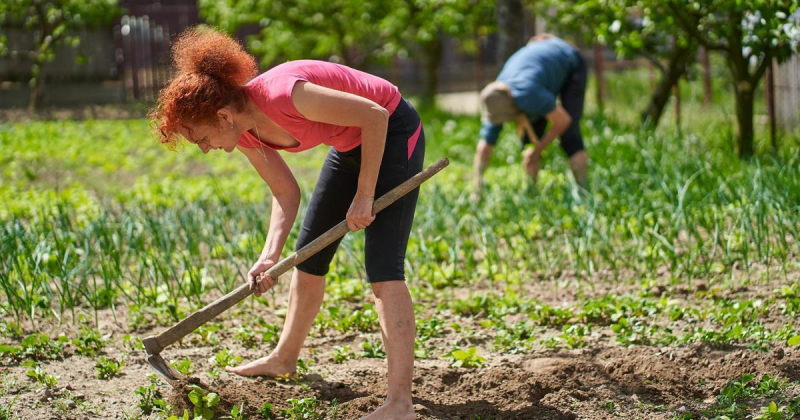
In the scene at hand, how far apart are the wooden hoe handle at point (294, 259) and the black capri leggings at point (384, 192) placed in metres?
0.08

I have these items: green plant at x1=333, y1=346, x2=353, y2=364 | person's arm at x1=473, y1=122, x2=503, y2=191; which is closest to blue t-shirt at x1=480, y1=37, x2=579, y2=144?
person's arm at x1=473, y1=122, x2=503, y2=191

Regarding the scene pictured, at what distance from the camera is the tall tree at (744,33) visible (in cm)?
509

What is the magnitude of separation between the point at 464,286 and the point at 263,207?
4.93ft

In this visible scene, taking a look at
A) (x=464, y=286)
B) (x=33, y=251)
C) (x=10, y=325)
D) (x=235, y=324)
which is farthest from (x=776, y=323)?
(x=33, y=251)

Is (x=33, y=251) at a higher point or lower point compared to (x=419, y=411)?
higher

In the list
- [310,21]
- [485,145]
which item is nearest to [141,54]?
[310,21]

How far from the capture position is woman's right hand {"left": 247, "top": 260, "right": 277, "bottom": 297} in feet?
9.20

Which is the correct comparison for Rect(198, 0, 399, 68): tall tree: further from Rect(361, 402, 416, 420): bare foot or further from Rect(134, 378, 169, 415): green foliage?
Rect(361, 402, 416, 420): bare foot

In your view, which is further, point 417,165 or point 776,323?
point 776,323

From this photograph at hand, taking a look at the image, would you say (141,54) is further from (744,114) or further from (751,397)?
(751,397)

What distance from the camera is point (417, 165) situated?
9.21 ft

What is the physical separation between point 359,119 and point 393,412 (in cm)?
91

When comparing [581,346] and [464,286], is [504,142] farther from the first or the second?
[581,346]

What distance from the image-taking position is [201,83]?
248 cm
